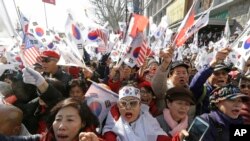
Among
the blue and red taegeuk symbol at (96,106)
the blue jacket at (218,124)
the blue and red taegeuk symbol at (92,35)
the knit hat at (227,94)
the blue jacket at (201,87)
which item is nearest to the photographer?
the blue jacket at (218,124)

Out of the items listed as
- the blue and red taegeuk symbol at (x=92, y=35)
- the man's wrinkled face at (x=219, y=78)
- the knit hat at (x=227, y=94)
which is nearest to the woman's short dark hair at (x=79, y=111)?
the knit hat at (x=227, y=94)

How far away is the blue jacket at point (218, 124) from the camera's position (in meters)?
2.64

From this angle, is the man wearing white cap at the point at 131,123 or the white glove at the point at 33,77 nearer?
the man wearing white cap at the point at 131,123

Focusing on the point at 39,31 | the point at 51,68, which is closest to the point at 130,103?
the point at 51,68

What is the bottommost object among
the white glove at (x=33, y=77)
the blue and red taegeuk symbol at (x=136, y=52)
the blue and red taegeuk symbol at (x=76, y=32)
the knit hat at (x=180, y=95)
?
the knit hat at (x=180, y=95)

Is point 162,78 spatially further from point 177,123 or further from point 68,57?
point 68,57

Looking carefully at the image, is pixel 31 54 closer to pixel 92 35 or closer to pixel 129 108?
pixel 92 35

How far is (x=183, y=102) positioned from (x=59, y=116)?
1230 mm

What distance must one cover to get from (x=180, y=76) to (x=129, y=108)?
105cm

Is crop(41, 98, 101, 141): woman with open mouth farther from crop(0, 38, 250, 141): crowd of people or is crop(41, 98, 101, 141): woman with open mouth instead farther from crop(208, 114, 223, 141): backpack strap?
crop(208, 114, 223, 141): backpack strap

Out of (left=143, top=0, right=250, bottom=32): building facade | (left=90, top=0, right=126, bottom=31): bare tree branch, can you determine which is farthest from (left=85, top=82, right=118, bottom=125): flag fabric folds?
(left=90, top=0, right=126, bottom=31): bare tree branch

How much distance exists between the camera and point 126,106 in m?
3.18

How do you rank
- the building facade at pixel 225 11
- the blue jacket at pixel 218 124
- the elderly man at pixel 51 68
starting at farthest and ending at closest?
1. the building facade at pixel 225 11
2. the elderly man at pixel 51 68
3. the blue jacket at pixel 218 124

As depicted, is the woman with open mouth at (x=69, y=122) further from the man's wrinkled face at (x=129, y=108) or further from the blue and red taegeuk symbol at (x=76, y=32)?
the blue and red taegeuk symbol at (x=76, y=32)
